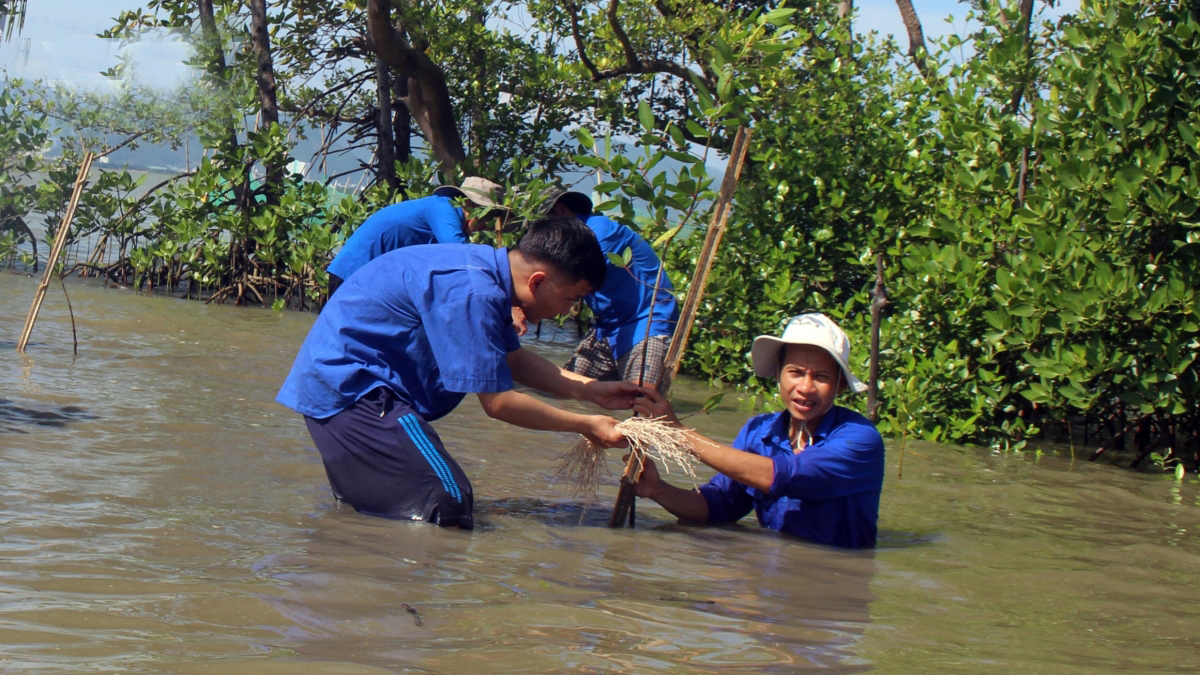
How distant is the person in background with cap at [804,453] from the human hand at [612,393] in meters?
0.08

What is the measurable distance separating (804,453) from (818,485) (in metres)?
0.13

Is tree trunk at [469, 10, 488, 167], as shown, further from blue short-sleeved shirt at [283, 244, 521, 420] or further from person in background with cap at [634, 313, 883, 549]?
person in background with cap at [634, 313, 883, 549]

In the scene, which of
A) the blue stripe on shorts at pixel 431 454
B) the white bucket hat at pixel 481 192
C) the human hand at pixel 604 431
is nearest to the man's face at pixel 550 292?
the human hand at pixel 604 431

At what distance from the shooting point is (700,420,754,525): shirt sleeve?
457cm

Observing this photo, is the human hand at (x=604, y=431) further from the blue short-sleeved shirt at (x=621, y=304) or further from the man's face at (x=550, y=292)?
the blue short-sleeved shirt at (x=621, y=304)

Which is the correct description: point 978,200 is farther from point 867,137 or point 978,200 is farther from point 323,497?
point 323,497

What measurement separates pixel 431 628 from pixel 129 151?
11515 mm

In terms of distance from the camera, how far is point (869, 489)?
4270 millimetres

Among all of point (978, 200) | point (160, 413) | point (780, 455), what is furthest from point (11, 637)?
point (978, 200)

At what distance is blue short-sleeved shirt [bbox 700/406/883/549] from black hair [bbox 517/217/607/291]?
3.03 feet

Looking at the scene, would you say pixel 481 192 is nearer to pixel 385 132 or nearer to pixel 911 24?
pixel 385 132

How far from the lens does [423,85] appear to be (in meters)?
11.7

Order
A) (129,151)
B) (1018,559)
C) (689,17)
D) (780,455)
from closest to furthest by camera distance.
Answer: (780,455)
(1018,559)
(689,17)
(129,151)

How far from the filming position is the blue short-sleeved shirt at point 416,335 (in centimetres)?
389
